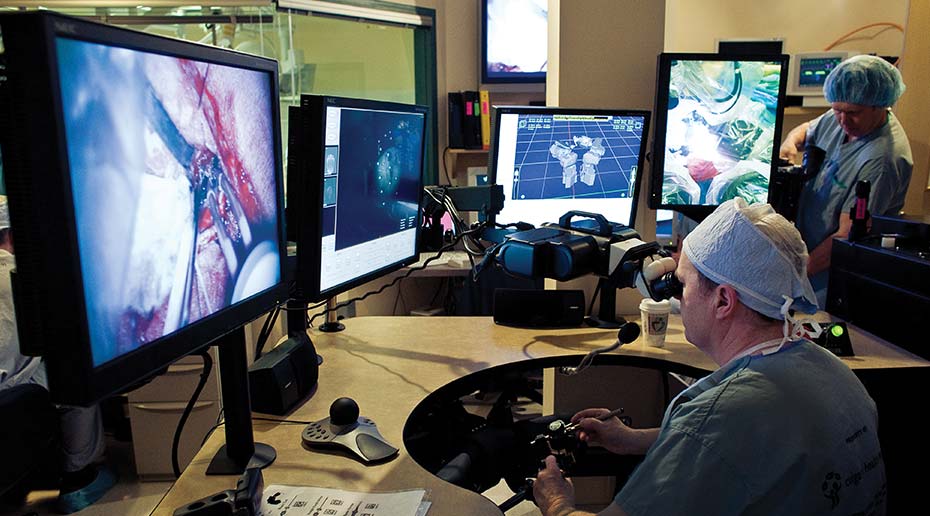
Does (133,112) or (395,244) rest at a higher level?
(133,112)

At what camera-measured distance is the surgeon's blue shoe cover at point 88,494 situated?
2.54 metres

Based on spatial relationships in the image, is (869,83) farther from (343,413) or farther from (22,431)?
(22,431)

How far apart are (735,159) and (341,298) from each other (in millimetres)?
1432

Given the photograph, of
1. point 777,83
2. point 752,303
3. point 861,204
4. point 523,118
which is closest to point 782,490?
point 752,303

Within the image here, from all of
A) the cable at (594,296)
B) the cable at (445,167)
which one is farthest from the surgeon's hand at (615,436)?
the cable at (445,167)

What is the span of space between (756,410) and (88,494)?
8.41 ft

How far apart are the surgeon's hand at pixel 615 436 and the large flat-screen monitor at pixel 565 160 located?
899 millimetres

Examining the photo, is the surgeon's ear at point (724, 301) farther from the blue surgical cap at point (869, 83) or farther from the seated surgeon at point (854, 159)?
the blue surgical cap at point (869, 83)

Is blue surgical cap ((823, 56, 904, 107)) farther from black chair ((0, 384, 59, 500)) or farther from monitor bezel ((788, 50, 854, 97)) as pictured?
black chair ((0, 384, 59, 500))

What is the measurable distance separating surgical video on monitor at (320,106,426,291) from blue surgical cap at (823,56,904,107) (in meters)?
1.76

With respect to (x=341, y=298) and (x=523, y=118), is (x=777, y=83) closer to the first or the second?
(x=523, y=118)

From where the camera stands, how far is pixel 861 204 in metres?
1.93

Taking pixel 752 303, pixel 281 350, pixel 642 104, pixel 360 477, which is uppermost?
pixel 642 104

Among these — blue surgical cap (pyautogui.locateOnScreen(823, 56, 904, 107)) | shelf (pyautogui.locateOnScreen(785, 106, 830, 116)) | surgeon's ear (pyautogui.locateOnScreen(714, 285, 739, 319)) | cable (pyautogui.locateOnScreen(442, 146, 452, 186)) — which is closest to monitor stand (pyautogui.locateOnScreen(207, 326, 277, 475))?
surgeon's ear (pyautogui.locateOnScreen(714, 285, 739, 319))
